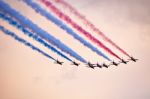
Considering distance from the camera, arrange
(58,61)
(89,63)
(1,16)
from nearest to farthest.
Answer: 1. (1,16)
2. (58,61)
3. (89,63)

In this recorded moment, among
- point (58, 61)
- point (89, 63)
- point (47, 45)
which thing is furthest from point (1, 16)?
point (89, 63)

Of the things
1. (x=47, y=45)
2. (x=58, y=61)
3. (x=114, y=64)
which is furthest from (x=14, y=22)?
(x=114, y=64)

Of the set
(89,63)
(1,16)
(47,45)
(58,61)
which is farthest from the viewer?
(89,63)

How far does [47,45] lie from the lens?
31.8m

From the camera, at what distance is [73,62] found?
38531 millimetres

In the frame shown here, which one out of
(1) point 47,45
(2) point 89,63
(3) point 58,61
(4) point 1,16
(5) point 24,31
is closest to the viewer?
(4) point 1,16

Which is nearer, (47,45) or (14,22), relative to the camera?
(14,22)

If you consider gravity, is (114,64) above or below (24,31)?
above

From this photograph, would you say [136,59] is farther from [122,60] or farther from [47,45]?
[47,45]

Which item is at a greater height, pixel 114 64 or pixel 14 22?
pixel 114 64

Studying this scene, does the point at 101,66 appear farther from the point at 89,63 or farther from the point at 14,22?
the point at 14,22

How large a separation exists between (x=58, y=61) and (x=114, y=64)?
7816 millimetres

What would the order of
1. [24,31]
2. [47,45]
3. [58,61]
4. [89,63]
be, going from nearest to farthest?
[24,31], [47,45], [58,61], [89,63]

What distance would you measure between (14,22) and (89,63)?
14522mm
